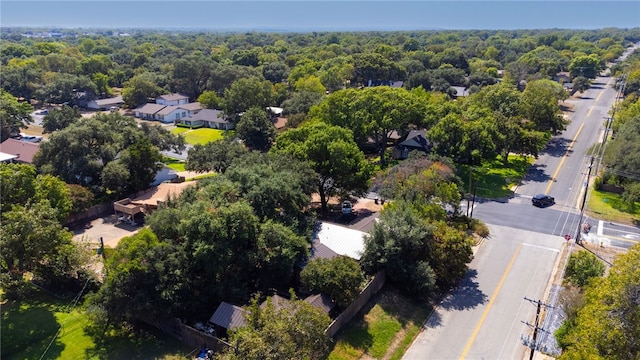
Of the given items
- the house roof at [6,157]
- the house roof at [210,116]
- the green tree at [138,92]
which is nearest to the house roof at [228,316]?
the house roof at [6,157]

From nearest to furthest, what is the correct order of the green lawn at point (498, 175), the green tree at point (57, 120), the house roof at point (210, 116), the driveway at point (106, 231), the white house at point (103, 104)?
the driveway at point (106, 231) → the green lawn at point (498, 175) → the green tree at point (57, 120) → the house roof at point (210, 116) → the white house at point (103, 104)

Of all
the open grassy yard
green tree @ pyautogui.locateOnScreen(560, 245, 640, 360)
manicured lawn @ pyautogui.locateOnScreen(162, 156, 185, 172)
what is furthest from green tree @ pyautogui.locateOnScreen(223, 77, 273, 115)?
green tree @ pyautogui.locateOnScreen(560, 245, 640, 360)

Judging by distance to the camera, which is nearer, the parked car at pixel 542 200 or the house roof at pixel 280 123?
the parked car at pixel 542 200

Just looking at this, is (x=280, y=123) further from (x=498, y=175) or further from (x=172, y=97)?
(x=498, y=175)

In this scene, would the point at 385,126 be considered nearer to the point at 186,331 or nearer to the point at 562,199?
the point at 562,199

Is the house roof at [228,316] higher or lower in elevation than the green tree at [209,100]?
lower

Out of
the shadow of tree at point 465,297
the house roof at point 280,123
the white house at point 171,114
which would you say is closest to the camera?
the shadow of tree at point 465,297

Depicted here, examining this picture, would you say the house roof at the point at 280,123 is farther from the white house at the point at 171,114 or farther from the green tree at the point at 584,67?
the green tree at the point at 584,67
